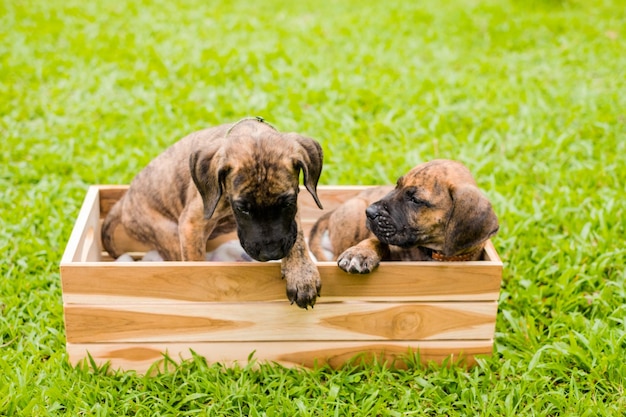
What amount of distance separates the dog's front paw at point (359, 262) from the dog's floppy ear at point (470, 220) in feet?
1.60

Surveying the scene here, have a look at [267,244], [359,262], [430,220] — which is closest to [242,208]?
[267,244]

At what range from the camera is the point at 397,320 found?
4402 mm

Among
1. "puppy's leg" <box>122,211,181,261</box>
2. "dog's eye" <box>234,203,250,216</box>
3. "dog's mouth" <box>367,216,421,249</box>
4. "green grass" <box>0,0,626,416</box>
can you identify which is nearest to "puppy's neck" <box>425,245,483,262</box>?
"dog's mouth" <box>367,216,421,249</box>

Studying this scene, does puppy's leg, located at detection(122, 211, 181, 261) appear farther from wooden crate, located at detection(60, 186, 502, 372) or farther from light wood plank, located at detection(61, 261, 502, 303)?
light wood plank, located at detection(61, 261, 502, 303)

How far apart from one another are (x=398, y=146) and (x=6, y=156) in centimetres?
417

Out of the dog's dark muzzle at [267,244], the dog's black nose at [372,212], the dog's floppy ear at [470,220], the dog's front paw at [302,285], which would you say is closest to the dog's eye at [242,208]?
the dog's dark muzzle at [267,244]

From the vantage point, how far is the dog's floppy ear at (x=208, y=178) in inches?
158

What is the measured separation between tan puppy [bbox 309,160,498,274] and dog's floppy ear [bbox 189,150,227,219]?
0.84 metres

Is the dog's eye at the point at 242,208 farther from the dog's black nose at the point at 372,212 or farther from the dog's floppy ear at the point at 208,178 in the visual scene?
the dog's black nose at the point at 372,212

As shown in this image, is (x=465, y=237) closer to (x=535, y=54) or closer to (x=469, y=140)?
(x=469, y=140)

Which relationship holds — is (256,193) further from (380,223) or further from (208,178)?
(380,223)

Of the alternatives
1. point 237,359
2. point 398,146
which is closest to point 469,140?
A: point 398,146

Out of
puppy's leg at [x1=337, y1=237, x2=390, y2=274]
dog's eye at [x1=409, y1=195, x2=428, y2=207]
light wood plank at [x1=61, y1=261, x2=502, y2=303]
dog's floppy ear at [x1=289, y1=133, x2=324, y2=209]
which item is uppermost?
dog's floppy ear at [x1=289, y1=133, x2=324, y2=209]

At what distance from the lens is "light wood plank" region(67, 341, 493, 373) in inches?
172
